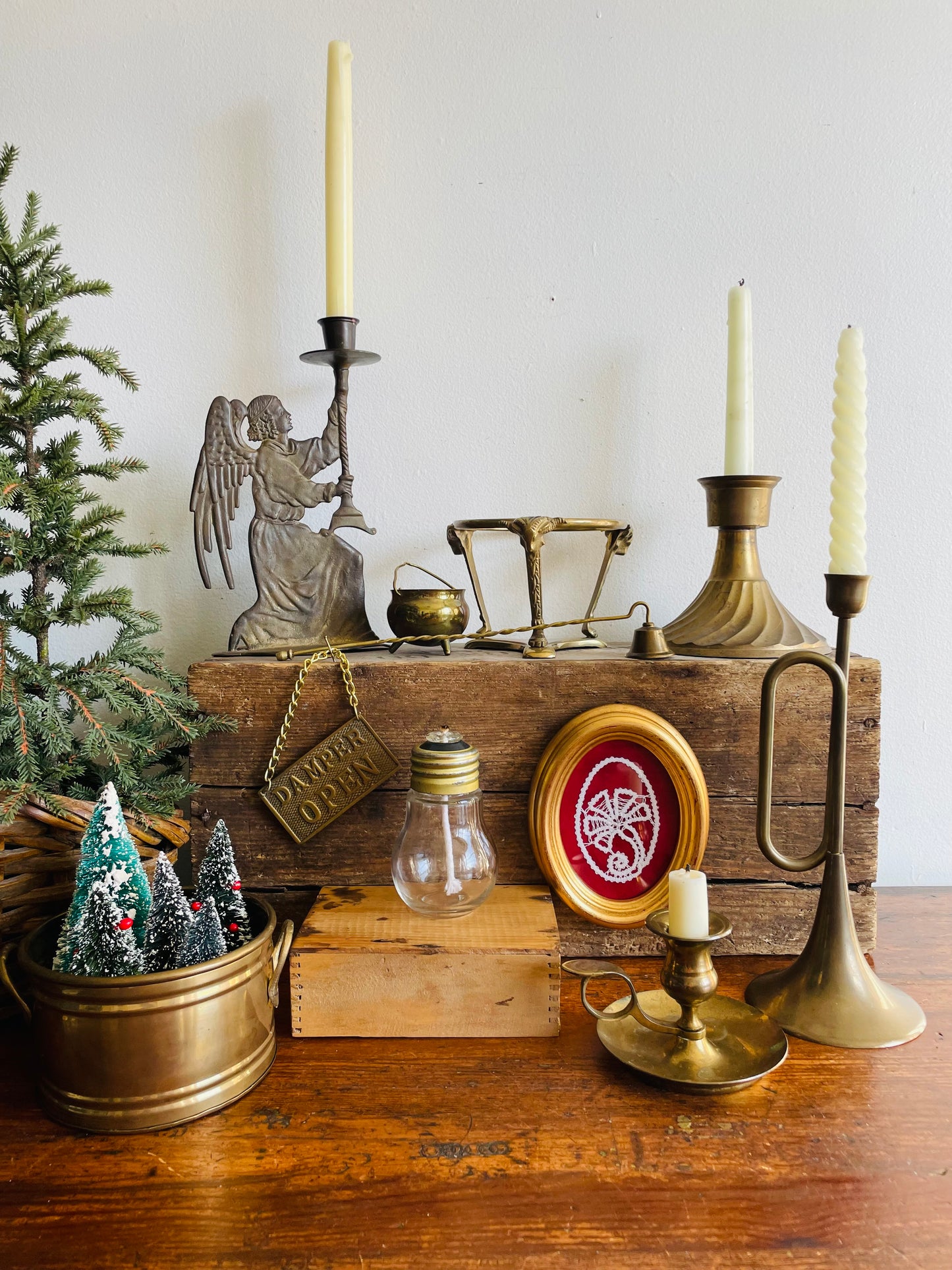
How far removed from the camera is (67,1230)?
54 cm

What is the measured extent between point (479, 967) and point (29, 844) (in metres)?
0.41

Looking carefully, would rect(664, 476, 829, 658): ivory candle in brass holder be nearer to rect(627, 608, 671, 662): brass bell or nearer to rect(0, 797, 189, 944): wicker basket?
rect(627, 608, 671, 662): brass bell

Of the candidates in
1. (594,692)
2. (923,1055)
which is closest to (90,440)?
(594,692)

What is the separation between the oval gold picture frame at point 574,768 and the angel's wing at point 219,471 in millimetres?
Result: 439

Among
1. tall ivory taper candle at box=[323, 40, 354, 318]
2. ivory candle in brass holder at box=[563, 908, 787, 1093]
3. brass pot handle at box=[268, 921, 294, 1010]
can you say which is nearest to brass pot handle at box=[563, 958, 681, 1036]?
ivory candle in brass holder at box=[563, 908, 787, 1093]

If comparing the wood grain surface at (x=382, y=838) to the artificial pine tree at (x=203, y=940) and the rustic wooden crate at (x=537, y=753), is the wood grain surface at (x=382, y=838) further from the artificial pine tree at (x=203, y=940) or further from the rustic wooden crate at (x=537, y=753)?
the artificial pine tree at (x=203, y=940)

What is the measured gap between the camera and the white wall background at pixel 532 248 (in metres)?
1.05

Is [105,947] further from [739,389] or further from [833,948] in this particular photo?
[739,389]

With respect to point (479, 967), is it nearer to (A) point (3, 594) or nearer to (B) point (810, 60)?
(A) point (3, 594)

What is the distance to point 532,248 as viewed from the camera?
1.07 meters

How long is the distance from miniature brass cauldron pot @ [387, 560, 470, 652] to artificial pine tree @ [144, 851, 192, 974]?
1.24ft

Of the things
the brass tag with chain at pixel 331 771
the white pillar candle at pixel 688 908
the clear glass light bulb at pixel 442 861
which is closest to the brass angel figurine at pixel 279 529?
the brass tag with chain at pixel 331 771

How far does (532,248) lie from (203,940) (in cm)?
86

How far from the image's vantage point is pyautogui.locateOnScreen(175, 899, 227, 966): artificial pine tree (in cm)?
66
